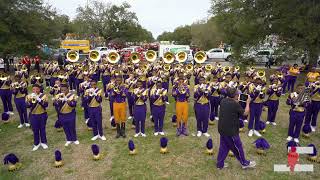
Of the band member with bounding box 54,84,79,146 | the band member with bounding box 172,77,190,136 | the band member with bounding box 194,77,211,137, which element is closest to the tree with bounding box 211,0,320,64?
the band member with bounding box 194,77,211,137

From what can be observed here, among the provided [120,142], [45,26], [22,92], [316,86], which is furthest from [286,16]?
[45,26]

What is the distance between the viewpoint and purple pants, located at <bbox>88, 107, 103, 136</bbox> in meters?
9.12

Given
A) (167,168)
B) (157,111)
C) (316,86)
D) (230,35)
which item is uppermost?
(230,35)

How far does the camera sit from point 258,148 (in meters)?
8.38

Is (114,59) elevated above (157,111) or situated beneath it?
elevated above

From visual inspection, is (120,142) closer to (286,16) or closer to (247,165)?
(247,165)

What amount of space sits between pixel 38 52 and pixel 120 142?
19.4m

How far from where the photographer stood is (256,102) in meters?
9.61

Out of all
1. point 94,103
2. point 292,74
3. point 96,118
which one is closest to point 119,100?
point 94,103

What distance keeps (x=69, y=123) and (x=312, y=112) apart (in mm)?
8321

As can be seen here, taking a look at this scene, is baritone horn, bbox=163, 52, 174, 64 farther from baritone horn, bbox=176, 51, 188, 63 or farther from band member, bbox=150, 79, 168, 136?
band member, bbox=150, 79, 168, 136

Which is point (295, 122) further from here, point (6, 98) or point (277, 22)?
point (277, 22)

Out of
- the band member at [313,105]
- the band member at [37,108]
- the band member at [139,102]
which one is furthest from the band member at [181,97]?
the band member at [313,105]

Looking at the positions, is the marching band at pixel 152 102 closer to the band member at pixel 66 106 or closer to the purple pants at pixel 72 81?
the band member at pixel 66 106
